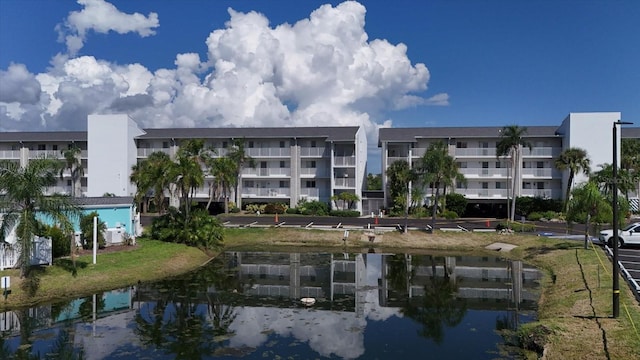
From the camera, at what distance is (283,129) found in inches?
2579

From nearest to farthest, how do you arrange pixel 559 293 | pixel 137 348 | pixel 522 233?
pixel 137 348, pixel 559 293, pixel 522 233

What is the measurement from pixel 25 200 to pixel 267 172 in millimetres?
43023

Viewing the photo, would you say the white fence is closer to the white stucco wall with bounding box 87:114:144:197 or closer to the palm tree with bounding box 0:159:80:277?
the palm tree with bounding box 0:159:80:277

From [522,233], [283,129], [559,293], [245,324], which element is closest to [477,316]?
[559,293]

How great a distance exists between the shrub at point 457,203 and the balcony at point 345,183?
1153 centimetres

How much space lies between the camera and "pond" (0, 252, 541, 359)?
1647 cm

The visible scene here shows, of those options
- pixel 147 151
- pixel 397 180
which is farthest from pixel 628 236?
pixel 147 151

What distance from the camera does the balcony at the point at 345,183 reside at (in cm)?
6062

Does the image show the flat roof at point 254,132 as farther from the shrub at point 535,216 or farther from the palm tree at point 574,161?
the palm tree at point 574,161

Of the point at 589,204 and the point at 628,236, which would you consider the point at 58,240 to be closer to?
the point at 589,204

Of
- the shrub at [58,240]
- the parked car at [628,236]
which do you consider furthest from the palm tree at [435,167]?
the shrub at [58,240]

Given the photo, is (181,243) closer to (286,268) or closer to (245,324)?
(286,268)

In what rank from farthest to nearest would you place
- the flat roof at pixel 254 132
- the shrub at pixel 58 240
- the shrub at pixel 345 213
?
1. the flat roof at pixel 254 132
2. the shrub at pixel 345 213
3. the shrub at pixel 58 240

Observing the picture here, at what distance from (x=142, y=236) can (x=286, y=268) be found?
492 inches
